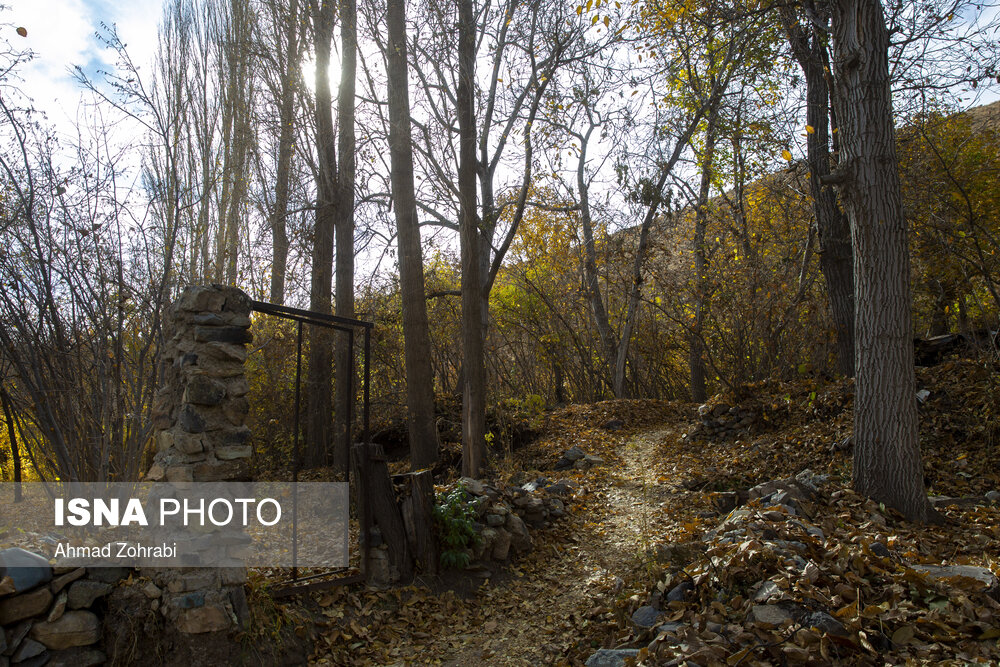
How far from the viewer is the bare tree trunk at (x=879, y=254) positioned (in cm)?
487

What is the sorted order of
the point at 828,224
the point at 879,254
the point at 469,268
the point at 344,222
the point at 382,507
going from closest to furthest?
the point at 382,507
the point at 879,254
the point at 469,268
the point at 828,224
the point at 344,222

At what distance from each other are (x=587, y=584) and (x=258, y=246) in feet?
26.3

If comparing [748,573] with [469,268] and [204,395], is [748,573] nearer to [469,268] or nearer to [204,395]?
[204,395]

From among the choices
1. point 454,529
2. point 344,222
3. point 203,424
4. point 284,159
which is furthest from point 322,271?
point 203,424

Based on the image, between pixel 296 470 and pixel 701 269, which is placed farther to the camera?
pixel 701 269

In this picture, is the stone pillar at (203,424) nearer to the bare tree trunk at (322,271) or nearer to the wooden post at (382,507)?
the wooden post at (382,507)

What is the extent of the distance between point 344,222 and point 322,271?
32.7 inches

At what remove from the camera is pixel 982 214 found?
910 centimetres

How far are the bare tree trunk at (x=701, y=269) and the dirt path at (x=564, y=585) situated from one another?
390 centimetres

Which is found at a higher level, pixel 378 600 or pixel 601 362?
pixel 601 362

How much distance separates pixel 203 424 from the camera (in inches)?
146

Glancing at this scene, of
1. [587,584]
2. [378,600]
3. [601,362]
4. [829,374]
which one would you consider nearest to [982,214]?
[829,374]

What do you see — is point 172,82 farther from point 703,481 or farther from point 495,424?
point 703,481

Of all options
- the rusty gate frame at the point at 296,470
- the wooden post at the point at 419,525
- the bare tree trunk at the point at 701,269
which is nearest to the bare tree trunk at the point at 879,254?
the wooden post at the point at 419,525
